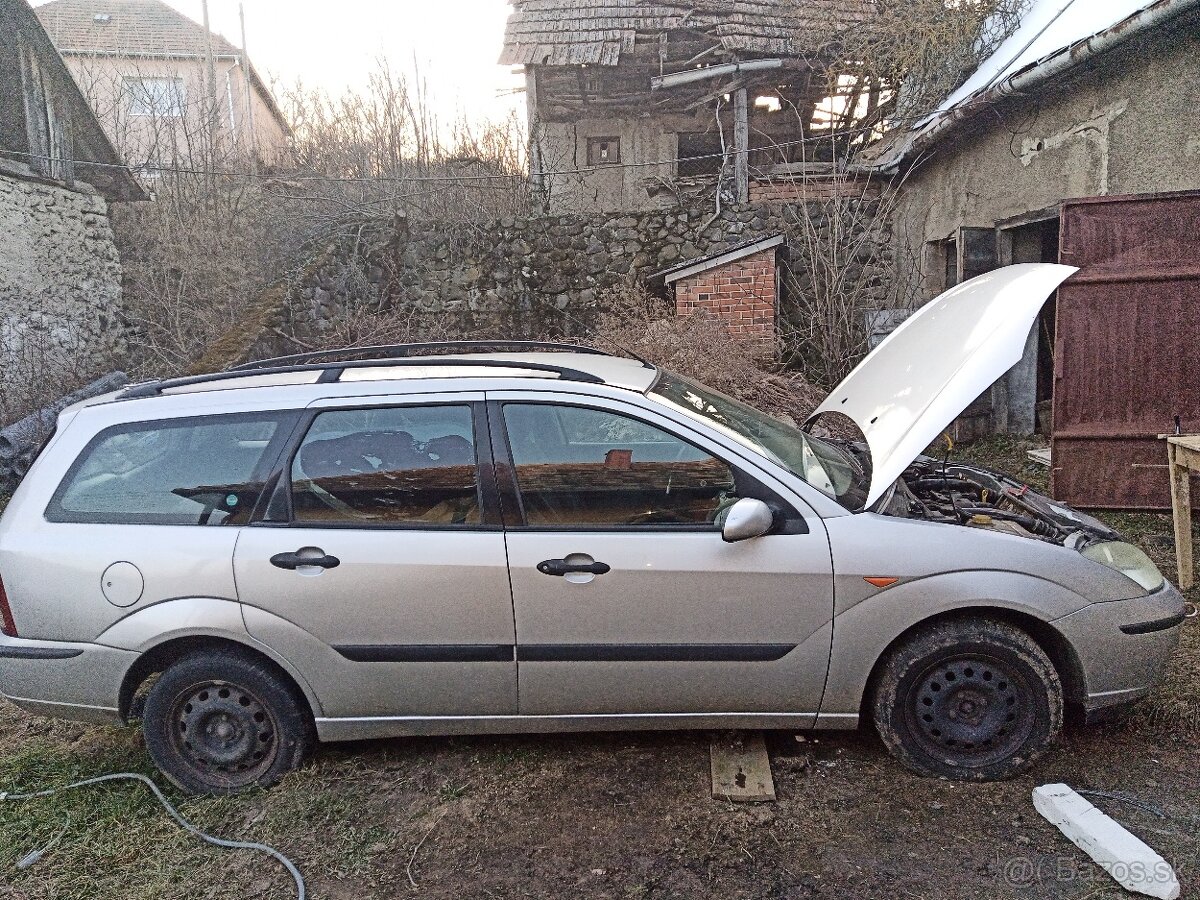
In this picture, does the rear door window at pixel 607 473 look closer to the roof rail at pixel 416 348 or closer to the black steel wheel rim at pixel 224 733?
the roof rail at pixel 416 348

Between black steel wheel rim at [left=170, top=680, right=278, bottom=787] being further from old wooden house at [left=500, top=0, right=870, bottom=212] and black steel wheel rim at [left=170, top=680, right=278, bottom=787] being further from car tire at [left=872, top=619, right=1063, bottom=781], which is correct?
old wooden house at [left=500, top=0, right=870, bottom=212]

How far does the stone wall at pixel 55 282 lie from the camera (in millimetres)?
9914

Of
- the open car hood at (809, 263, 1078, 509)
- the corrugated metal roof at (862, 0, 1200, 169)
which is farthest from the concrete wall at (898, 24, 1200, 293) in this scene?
the open car hood at (809, 263, 1078, 509)

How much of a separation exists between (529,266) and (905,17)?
6.14m

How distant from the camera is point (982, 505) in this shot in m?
3.49

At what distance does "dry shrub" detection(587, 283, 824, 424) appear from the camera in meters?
7.67

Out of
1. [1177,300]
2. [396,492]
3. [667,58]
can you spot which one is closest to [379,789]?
[396,492]

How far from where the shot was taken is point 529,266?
1188 centimetres


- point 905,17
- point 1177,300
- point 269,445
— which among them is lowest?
point 269,445

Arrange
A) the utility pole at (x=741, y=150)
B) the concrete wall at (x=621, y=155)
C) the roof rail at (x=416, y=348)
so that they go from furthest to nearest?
the concrete wall at (x=621, y=155)
the utility pole at (x=741, y=150)
the roof rail at (x=416, y=348)

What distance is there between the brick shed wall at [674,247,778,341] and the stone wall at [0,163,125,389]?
8065 millimetres

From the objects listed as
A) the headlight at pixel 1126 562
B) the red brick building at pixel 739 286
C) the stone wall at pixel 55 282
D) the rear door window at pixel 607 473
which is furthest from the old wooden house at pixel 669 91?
the rear door window at pixel 607 473

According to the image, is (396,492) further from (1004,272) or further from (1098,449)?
(1098,449)

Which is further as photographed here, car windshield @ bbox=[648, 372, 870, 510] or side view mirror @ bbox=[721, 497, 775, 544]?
car windshield @ bbox=[648, 372, 870, 510]
